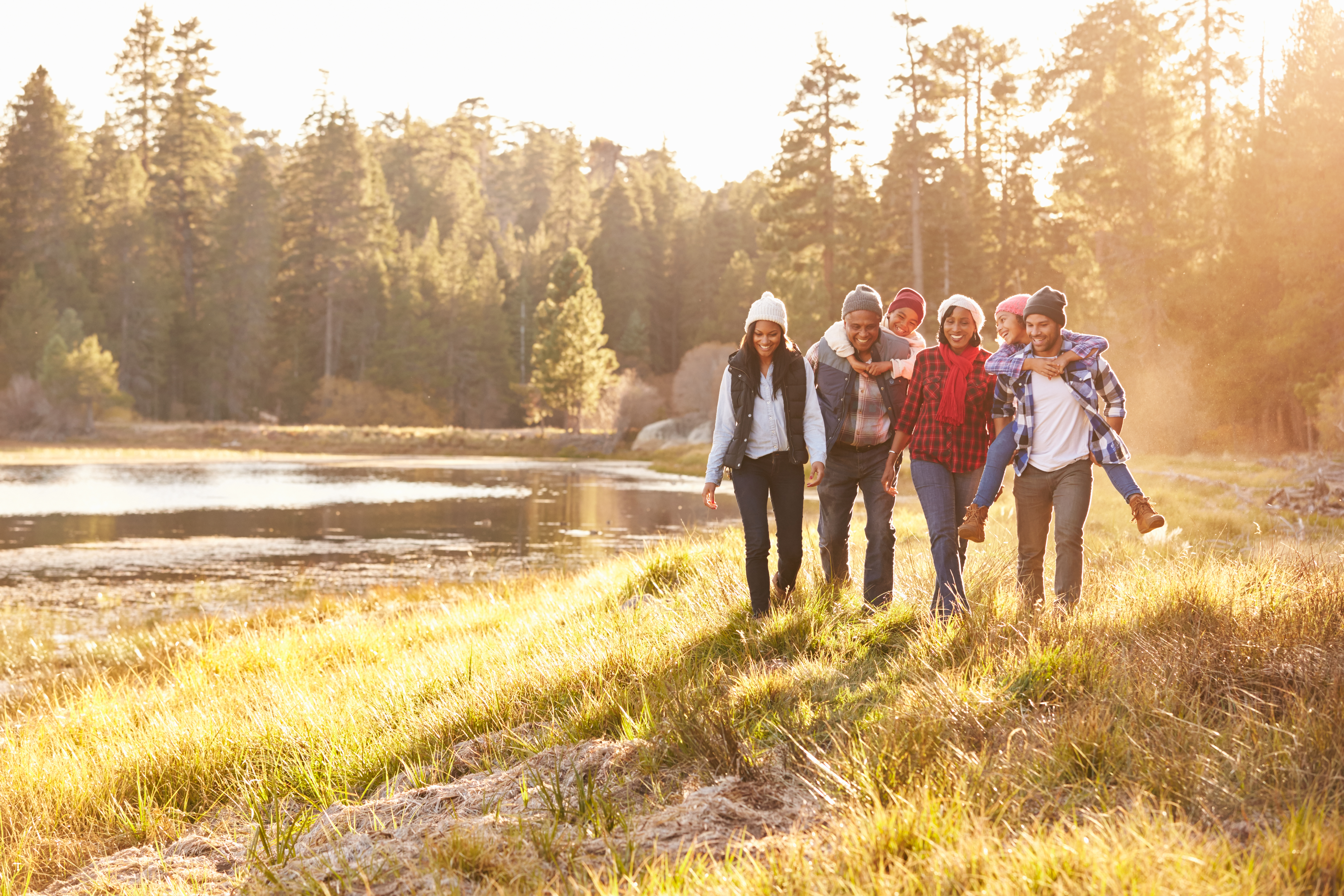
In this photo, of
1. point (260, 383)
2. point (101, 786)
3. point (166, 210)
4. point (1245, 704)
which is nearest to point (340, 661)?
point (101, 786)

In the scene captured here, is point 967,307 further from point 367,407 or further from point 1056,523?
point 367,407

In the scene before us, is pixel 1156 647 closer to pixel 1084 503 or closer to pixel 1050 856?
pixel 1084 503

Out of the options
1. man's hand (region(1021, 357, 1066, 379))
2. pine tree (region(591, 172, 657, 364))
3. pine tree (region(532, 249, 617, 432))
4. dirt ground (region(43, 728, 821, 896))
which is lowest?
dirt ground (region(43, 728, 821, 896))

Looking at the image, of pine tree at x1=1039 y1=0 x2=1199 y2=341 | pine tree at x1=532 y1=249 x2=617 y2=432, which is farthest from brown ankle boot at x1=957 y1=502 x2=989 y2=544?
pine tree at x1=532 y1=249 x2=617 y2=432

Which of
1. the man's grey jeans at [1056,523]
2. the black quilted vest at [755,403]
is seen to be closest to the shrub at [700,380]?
the black quilted vest at [755,403]

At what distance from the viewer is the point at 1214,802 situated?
2674mm

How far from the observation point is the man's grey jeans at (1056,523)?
15.8 ft

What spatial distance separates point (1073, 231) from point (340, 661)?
3456 cm

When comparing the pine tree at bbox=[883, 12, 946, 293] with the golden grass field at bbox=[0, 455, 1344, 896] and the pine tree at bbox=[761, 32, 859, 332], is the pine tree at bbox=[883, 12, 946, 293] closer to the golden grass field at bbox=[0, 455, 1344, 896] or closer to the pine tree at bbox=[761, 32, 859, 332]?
the pine tree at bbox=[761, 32, 859, 332]

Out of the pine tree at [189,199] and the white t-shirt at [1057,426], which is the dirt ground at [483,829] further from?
the pine tree at [189,199]

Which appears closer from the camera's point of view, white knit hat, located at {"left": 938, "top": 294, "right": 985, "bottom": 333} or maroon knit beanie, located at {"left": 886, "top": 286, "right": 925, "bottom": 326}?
white knit hat, located at {"left": 938, "top": 294, "right": 985, "bottom": 333}

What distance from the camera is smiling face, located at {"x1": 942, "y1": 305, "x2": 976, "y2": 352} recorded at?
5289mm

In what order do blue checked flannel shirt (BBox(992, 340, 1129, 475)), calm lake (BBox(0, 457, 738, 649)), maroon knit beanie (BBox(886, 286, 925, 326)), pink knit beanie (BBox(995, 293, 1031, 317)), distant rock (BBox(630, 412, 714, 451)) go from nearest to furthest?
blue checked flannel shirt (BBox(992, 340, 1129, 475)) < pink knit beanie (BBox(995, 293, 1031, 317)) < maroon knit beanie (BBox(886, 286, 925, 326)) < calm lake (BBox(0, 457, 738, 649)) < distant rock (BBox(630, 412, 714, 451))

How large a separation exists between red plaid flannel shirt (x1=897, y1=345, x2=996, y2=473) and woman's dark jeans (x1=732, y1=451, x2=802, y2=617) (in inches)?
27.4
